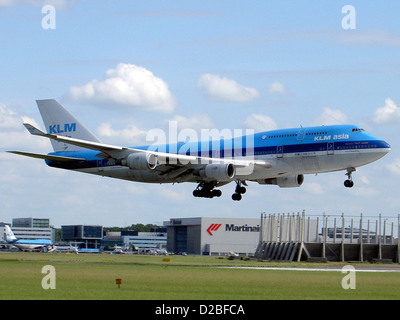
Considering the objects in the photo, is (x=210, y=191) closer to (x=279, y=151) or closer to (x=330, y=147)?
(x=279, y=151)

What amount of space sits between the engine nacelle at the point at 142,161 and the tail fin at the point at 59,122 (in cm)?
1522

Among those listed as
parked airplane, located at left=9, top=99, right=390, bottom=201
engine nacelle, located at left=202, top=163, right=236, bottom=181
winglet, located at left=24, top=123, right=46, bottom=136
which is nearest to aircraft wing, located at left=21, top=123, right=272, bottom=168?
parked airplane, located at left=9, top=99, right=390, bottom=201

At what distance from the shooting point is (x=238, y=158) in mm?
74688

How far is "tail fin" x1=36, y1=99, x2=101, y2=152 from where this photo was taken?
282 ft

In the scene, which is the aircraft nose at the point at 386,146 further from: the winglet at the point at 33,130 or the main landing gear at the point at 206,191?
the winglet at the point at 33,130

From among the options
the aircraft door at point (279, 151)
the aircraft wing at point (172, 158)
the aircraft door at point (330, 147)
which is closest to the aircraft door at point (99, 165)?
the aircraft wing at point (172, 158)

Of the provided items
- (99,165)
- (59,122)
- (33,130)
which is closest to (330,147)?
(99,165)

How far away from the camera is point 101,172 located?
271ft

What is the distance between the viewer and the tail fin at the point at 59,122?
8606 centimetres

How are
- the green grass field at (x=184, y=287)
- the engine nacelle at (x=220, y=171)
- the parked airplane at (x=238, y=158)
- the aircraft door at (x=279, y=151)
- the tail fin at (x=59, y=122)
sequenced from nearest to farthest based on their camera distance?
the green grass field at (x=184, y=287)
the parked airplane at (x=238, y=158)
the aircraft door at (x=279, y=151)
the engine nacelle at (x=220, y=171)
the tail fin at (x=59, y=122)

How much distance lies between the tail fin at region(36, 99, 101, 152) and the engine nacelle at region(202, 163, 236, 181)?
62.0ft

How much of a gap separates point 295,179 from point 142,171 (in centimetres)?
1627

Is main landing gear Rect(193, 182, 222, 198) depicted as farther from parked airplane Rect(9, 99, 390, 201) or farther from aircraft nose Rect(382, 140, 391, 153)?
aircraft nose Rect(382, 140, 391, 153)
